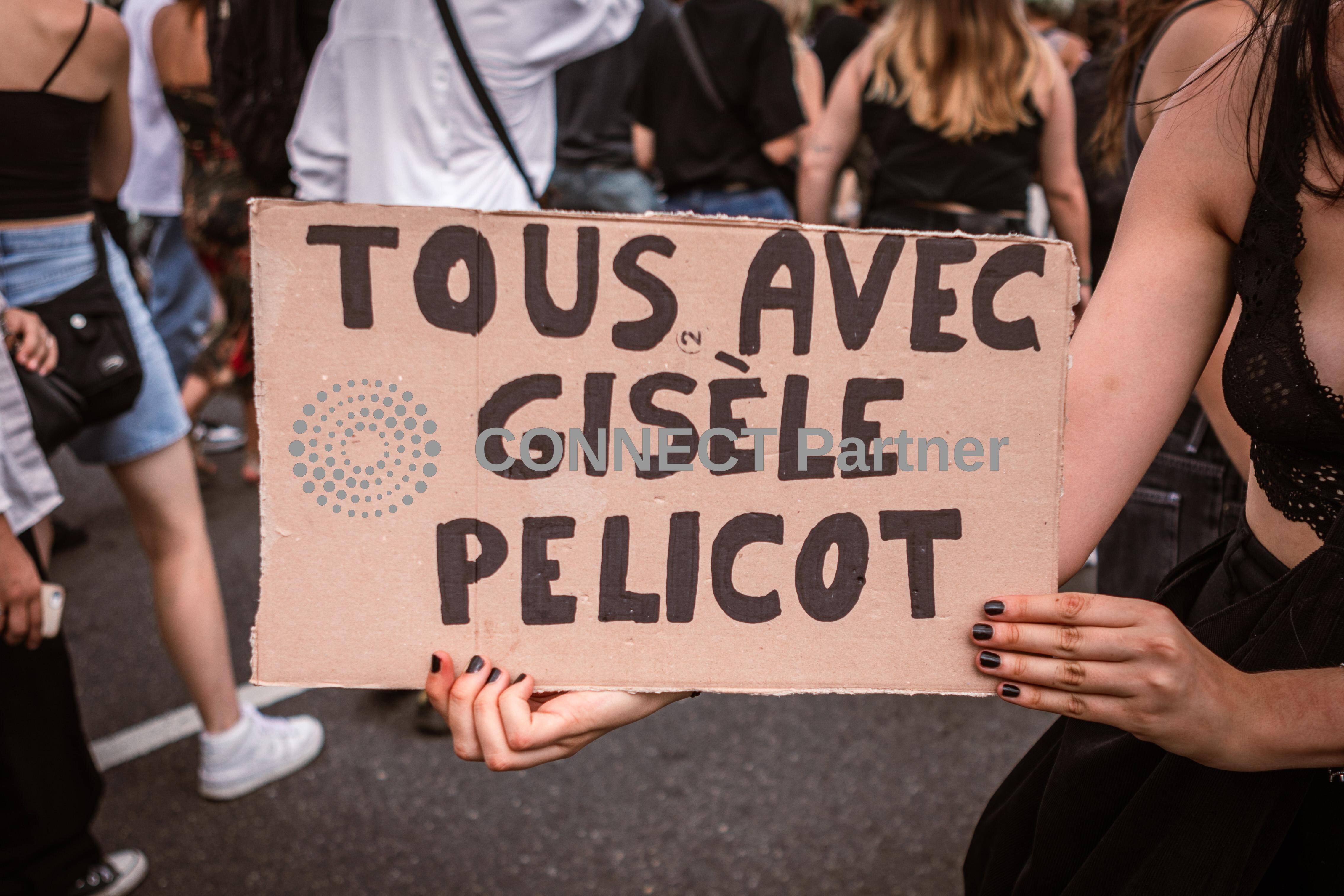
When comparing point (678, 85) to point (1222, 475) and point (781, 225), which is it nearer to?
point (1222, 475)

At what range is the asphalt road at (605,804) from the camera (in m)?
2.18

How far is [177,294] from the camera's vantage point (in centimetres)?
439

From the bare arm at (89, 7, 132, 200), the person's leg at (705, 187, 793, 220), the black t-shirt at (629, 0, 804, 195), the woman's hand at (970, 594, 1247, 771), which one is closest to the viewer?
the woman's hand at (970, 594, 1247, 771)

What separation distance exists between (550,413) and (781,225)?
10.6 inches

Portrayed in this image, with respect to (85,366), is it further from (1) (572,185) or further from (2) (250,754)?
(1) (572,185)

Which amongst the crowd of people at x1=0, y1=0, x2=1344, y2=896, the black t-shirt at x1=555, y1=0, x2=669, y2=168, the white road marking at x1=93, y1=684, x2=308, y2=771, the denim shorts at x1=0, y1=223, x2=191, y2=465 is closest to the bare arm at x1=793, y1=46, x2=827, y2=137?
the crowd of people at x1=0, y1=0, x2=1344, y2=896

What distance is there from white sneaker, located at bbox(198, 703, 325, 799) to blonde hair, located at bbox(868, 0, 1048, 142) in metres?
2.43

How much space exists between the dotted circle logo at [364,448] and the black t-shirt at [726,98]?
2917 mm

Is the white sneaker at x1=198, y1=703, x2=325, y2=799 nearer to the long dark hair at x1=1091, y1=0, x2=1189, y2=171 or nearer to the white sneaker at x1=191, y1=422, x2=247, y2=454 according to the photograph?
the long dark hair at x1=1091, y1=0, x2=1189, y2=171

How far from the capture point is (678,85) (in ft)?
12.0

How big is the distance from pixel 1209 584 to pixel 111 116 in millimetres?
2284

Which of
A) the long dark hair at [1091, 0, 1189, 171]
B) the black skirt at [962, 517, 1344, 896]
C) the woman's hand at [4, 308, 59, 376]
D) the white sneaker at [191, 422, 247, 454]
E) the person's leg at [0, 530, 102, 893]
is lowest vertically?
the white sneaker at [191, 422, 247, 454]

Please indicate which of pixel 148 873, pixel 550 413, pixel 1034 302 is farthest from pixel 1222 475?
pixel 148 873

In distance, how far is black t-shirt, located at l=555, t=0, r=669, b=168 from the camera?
4.40 m
